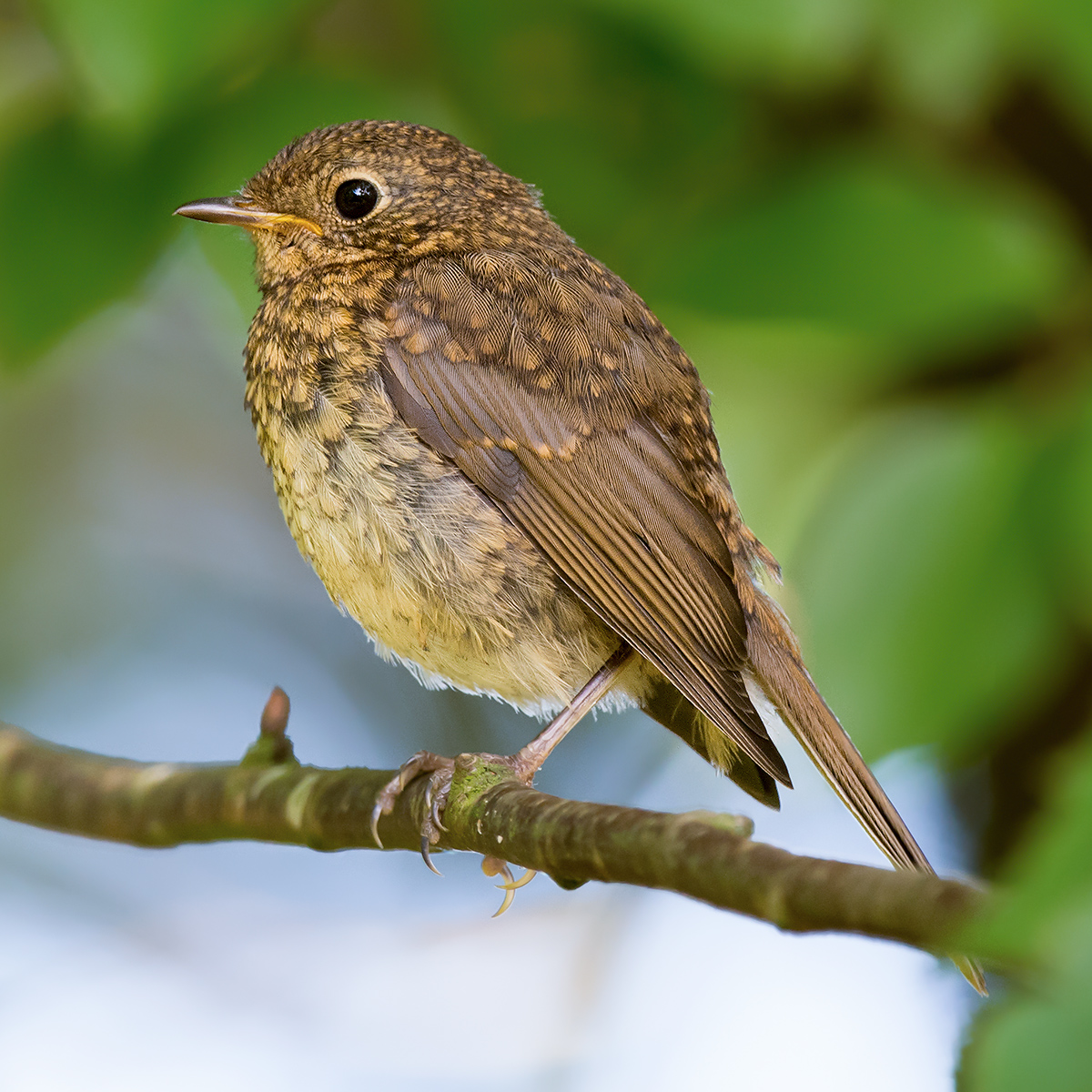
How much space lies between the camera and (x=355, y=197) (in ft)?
9.25

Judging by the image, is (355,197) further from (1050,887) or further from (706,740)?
(1050,887)

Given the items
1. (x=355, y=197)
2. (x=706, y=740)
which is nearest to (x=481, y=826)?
(x=706, y=740)

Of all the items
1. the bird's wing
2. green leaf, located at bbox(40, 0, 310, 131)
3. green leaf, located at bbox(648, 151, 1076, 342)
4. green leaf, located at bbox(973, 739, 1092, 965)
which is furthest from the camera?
the bird's wing

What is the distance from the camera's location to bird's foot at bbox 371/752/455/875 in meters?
2.20

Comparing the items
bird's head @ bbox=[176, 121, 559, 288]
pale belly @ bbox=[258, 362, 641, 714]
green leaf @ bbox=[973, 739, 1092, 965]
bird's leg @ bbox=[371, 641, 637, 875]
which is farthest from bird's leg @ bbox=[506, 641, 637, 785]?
green leaf @ bbox=[973, 739, 1092, 965]

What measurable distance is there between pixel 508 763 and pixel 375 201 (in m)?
1.17

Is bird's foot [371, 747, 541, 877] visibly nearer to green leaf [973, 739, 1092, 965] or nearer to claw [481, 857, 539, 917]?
claw [481, 857, 539, 917]

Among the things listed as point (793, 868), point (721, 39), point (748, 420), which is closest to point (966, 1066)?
point (793, 868)

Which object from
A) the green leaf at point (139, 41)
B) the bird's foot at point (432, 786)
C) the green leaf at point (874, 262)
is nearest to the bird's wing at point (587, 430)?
the green leaf at point (874, 262)

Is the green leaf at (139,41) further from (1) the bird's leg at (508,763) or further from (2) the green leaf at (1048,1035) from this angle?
(2) the green leaf at (1048,1035)

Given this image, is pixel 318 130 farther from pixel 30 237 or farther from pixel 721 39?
pixel 721 39

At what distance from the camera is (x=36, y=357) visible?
8.07 ft

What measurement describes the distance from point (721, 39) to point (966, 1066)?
143 centimetres

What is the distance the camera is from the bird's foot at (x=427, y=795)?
2.20 metres
